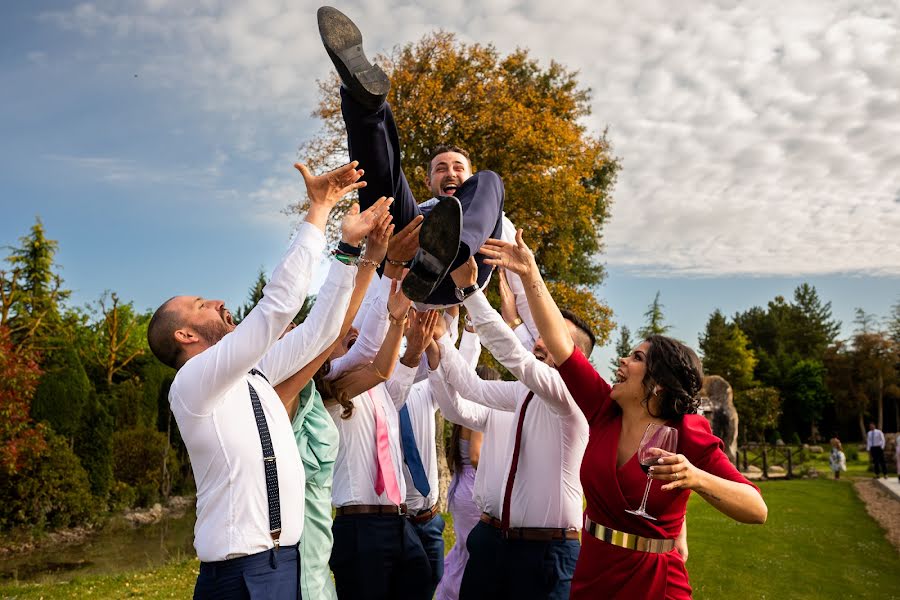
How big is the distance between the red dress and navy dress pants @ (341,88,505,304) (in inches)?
44.3

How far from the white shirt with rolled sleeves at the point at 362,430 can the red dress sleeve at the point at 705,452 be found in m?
1.81

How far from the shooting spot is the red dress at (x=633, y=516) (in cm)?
301

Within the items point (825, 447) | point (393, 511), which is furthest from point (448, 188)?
point (825, 447)

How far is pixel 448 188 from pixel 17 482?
14037 millimetres

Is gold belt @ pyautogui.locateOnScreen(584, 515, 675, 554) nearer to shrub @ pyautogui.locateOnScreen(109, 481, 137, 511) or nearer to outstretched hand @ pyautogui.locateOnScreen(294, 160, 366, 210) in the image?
outstretched hand @ pyautogui.locateOnScreen(294, 160, 366, 210)

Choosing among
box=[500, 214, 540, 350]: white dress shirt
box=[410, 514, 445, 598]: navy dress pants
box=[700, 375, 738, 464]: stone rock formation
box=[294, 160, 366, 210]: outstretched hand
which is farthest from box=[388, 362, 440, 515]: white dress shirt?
box=[700, 375, 738, 464]: stone rock formation

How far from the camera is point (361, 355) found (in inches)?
162

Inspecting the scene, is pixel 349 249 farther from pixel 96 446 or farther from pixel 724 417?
pixel 724 417

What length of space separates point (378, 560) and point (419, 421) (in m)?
1.52

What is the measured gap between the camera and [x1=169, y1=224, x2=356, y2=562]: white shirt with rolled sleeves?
261 centimetres

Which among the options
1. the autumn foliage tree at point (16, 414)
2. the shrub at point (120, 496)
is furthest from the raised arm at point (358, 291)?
the shrub at point (120, 496)

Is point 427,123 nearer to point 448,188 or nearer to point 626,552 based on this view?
point 448,188

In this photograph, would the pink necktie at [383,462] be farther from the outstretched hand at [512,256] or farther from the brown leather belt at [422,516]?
the outstretched hand at [512,256]

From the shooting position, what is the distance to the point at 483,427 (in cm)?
532
